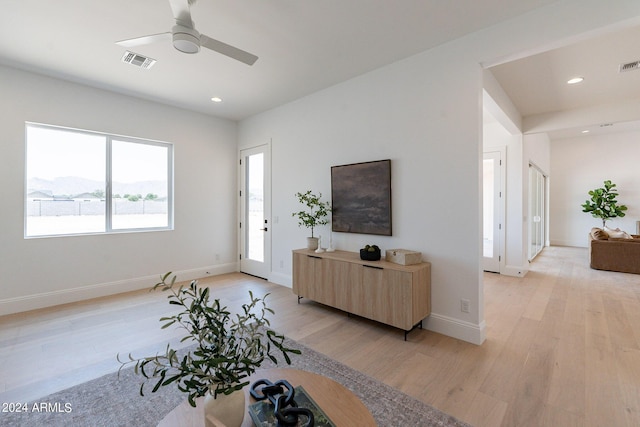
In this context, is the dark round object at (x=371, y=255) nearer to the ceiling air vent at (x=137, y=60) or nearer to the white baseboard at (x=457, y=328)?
the white baseboard at (x=457, y=328)

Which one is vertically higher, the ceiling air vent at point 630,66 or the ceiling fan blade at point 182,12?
the ceiling air vent at point 630,66

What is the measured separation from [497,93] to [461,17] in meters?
1.61

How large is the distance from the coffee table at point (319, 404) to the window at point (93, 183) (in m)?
3.96

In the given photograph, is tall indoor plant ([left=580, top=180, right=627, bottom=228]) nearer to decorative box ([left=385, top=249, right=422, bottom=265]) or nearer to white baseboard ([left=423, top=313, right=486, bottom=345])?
white baseboard ([left=423, top=313, right=486, bottom=345])

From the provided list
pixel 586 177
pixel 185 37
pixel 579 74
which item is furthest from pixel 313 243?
pixel 586 177

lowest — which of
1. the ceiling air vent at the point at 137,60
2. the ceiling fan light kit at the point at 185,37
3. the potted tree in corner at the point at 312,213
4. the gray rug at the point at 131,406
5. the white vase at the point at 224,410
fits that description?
the gray rug at the point at 131,406

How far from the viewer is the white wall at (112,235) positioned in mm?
3459

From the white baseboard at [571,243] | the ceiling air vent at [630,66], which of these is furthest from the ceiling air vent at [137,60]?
the white baseboard at [571,243]

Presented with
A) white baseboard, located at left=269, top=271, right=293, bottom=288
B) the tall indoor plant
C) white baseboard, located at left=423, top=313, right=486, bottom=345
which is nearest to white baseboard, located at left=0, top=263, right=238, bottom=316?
white baseboard, located at left=269, top=271, right=293, bottom=288

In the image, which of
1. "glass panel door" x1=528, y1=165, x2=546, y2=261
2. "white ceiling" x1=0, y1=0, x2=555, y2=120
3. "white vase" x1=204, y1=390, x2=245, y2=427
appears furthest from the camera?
"glass panel door" x1=528, y1=165, x2=546, y2=261

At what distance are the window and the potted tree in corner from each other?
2.36 meters

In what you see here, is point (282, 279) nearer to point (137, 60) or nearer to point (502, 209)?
point (137, 60)

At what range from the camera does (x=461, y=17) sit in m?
2.49

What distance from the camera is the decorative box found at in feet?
9.57
